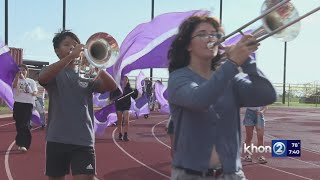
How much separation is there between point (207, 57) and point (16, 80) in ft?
24.9

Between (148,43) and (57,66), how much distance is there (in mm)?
7218

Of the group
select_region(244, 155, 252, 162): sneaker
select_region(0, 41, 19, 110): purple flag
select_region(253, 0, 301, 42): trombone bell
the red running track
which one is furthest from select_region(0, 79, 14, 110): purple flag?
select_region(253, 0, 301, 42): trombone bell

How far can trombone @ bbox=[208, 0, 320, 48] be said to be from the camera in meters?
2.24

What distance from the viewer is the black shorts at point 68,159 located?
4.02 metres

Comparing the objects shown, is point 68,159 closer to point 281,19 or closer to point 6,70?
point 281,19

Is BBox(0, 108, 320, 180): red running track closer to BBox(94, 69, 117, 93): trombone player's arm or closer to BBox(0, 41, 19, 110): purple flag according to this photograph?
BBox(0, 41, 19, 110): purple flag

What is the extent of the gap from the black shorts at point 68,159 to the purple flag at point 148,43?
682cm

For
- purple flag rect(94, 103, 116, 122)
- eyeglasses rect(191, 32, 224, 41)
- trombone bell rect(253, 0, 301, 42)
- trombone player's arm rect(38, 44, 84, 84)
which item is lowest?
purple flag rect(94, 103, 116, 122)

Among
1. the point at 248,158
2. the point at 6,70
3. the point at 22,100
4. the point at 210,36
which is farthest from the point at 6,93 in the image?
the point at 210,36

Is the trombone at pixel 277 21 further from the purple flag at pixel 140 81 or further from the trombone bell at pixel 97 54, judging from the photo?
the purple flag at pixel 140 81

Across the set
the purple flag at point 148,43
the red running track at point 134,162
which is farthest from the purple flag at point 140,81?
the purple flag at point 148,43

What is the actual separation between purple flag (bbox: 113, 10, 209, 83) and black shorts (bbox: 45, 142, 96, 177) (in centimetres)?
682

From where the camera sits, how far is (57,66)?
13.1ft

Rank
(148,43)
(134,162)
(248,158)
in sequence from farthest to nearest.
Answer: (148,43), (248,158), (134,162)
